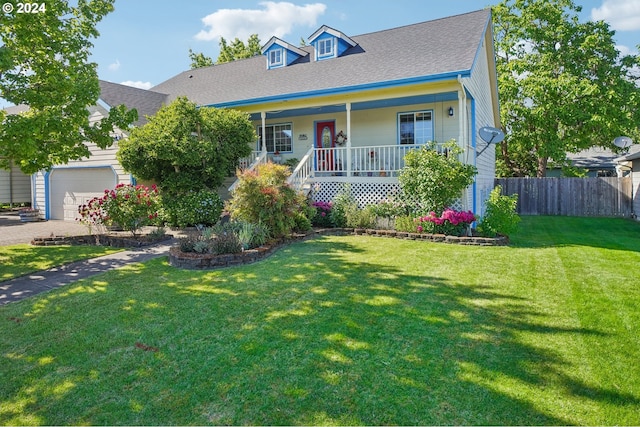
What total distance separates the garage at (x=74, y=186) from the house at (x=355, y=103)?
0.05m

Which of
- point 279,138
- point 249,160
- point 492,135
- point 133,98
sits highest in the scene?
point 133,98

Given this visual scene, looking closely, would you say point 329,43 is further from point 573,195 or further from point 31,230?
point 573,195

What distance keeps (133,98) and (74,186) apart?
4373 mm

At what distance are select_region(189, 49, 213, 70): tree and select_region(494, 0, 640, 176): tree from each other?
885 inches

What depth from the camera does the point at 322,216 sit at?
11.4 m

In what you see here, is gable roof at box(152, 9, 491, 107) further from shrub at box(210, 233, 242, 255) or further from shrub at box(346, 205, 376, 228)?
shrub at box(210, 233, 242, 255)

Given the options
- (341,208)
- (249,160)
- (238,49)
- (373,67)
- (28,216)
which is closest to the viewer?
(341,208)

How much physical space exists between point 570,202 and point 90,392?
19927 millimetres

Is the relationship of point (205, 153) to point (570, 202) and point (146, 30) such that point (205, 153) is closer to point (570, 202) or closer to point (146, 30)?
point (146, 30)

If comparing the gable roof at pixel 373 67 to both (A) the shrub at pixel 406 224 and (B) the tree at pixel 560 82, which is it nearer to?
(A) the shrub at pixel 406 224

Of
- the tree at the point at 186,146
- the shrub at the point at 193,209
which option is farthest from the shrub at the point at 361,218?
the tree at the point at 186,146

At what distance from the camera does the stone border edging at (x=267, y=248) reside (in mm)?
7074

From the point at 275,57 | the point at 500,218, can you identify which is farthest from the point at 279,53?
the point at 500,218

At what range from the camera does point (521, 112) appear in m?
21.0
